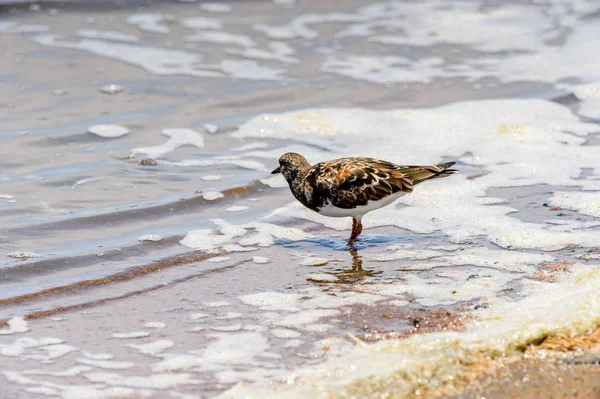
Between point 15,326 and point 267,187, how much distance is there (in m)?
2.83

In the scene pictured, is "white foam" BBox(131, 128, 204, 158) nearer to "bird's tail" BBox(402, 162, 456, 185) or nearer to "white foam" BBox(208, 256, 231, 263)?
"white foam" BBox(208, 256, 231, 263)

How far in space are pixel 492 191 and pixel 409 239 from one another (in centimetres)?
107

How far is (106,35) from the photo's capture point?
10.9m

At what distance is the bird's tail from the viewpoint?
565 centimetres

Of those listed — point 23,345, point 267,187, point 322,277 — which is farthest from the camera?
point 267,187

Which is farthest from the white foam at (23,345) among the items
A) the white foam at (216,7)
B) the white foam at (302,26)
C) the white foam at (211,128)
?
the white foam at (216,7)

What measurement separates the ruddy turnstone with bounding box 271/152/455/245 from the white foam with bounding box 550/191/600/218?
0.90 m

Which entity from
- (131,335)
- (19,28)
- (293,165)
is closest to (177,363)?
(131,335)

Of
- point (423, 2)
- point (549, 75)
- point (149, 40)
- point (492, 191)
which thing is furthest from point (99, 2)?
point (492, 191)

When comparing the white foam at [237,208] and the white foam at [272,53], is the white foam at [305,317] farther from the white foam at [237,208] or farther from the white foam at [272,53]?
the white foam at [272,53]

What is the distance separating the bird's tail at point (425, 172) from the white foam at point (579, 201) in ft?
2.87

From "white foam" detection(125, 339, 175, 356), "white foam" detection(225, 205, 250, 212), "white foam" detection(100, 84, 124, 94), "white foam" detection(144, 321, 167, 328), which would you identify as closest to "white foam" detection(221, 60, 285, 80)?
"white foam" detection(100, 84, 124, 94)

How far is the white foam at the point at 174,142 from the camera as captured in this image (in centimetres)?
752

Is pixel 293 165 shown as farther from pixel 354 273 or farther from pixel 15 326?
pixel 15 326
